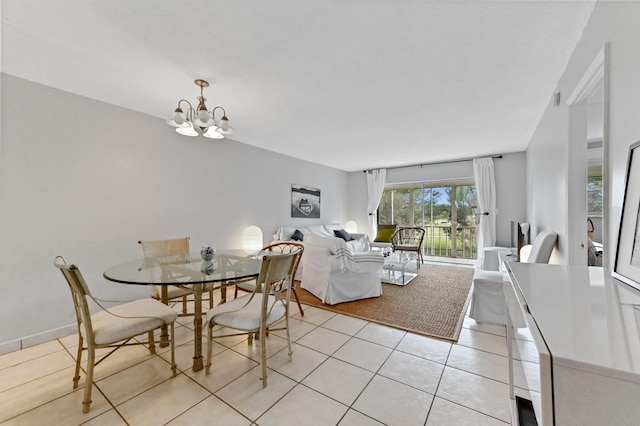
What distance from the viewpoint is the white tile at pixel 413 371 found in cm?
167

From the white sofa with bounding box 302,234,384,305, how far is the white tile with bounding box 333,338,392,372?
3.06ft

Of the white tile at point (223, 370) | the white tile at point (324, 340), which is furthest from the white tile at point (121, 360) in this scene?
the white tile at point (324, 340)

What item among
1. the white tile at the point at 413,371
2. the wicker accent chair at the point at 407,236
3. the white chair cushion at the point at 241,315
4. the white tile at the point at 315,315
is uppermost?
the wicker accent chair at the point at 407,236

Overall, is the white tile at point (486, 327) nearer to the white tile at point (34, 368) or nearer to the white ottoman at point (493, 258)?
the white ottoman at point (493, 258)

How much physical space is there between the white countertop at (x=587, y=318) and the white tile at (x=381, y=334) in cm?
139

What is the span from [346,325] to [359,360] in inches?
23.7

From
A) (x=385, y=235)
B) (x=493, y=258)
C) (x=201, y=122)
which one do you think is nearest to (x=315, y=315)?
(x=201, y=122)

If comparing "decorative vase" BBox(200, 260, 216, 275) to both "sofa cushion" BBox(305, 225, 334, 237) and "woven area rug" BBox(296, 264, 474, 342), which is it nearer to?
"woven area rug" BBox(296, 264, 474, 342)

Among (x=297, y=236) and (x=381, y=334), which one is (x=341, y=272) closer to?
(x=381, y=334)

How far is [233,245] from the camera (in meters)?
4.01

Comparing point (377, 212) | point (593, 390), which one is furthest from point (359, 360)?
point (377, 212)

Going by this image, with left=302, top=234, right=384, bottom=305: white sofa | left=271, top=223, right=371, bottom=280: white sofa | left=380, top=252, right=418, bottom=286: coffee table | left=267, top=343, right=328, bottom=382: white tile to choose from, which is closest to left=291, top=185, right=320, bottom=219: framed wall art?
left=271, top=223, right=371, bottom=280: white sofa

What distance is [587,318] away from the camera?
0.69 m

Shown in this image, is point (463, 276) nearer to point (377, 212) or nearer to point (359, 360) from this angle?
point (377, 212)
